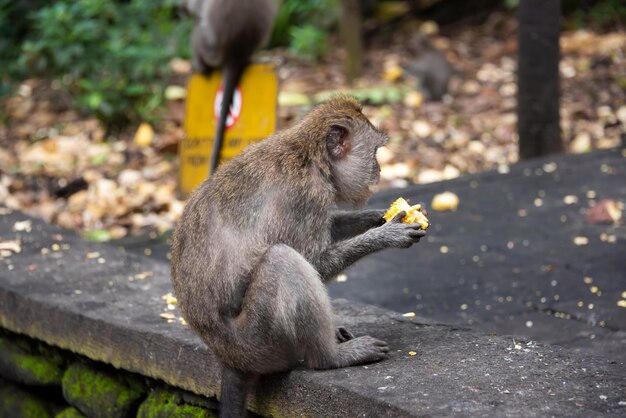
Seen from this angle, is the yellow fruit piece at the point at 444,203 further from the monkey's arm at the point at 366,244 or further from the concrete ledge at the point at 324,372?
the monkey's arm at the point at 366,244

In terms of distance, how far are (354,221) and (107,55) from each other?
573cm

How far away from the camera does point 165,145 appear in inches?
316

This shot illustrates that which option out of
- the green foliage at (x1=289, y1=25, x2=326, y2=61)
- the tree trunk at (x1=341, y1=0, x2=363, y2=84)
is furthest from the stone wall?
the green foliage at (x1=289, y1=25, x2=326, y2=61)

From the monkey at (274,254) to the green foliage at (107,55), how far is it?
5368 mm

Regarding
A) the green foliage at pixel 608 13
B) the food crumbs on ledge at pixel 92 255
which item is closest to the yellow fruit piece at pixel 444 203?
the food crumbs on ledge at pixel 92 255

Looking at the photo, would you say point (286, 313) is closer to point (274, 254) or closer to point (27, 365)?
point (274, 254)

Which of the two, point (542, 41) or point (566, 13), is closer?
point (542, 41)

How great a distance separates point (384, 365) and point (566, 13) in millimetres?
8849

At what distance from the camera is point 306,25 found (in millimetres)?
10922

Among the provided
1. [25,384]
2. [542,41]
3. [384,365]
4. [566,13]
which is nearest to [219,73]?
[542,41]

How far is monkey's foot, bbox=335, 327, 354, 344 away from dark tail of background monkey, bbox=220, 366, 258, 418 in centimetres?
35

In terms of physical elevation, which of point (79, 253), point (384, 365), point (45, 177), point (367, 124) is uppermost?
point (367, 124)

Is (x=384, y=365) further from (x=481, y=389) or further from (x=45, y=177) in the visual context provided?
(x=45, y=177)

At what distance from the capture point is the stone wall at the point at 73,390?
11.3ft
